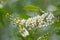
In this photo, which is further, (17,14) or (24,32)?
(17,14)

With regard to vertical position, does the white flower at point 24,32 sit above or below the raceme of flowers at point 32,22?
below

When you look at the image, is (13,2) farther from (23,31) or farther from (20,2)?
(23,31)

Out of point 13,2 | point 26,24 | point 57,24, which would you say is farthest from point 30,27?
point 13,2

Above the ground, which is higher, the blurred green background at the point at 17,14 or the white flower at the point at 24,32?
the blurred green background at the point at 17,14

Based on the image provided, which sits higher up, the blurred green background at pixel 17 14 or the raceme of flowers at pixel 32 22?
the blurred green background at pixel 17 14

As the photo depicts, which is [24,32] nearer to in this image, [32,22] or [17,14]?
[32,22]

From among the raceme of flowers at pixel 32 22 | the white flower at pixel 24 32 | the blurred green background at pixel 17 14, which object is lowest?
the white flower at pixel 24 32

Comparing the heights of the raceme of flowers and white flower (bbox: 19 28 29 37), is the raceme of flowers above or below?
above

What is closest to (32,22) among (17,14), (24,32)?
(24,32)
